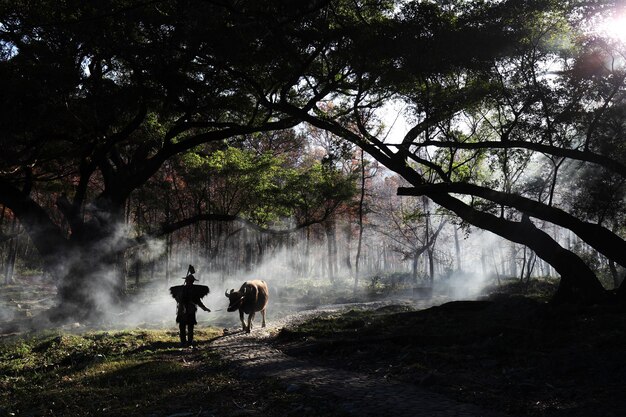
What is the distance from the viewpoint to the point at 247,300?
17.0 meters

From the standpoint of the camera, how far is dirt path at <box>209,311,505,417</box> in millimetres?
6035

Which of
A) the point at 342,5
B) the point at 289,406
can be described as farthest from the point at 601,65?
the point at 289,406

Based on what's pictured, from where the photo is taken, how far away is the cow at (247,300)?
→ 1642 cm

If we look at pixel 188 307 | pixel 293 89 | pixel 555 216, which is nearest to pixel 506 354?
pixel 555 216

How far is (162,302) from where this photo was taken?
29.8 m

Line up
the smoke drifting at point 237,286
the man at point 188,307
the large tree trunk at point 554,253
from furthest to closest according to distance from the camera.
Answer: the smoke drifting at point 237,286
the man at point 188,307
the large tree trunk at point 554,253

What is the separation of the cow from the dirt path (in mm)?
4942

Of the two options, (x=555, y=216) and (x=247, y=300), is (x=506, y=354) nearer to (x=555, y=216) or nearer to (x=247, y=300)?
(x=555, y=216)

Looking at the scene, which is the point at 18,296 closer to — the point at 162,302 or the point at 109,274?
the point at 162,302

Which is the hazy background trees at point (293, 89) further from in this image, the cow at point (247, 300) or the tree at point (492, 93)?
the cow at point (247, 300)

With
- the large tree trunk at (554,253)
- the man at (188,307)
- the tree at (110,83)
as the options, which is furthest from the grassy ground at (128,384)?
the large tree trunk at (554,253)

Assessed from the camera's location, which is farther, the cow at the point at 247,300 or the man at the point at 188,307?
the cow at the point at 247,300

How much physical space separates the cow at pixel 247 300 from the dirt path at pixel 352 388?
494 centimetres

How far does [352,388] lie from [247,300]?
398 inches
